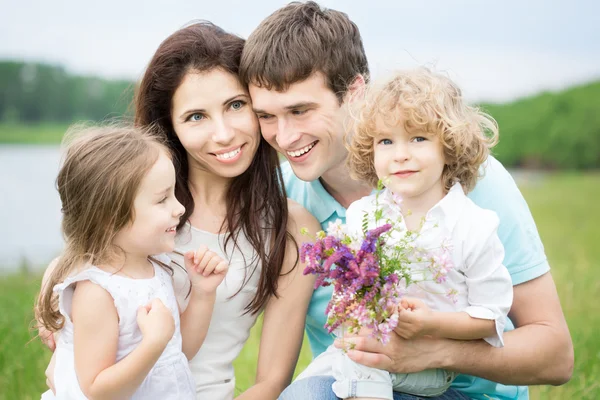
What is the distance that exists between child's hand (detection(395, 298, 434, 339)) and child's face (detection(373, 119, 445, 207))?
43cm

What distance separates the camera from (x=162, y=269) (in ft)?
10.00

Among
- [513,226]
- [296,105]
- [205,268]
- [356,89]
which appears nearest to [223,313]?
[205,268]

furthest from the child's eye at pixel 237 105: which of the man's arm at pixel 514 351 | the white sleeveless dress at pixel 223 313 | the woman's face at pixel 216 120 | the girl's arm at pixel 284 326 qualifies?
the man's arm at pixel 514 351

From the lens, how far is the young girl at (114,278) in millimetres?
2627

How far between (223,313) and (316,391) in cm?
70

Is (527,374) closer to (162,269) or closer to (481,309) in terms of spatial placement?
(481,309)

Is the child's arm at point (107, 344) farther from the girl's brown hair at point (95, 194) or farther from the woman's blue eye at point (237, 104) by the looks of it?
the woman's blue eye at point (237, 104)

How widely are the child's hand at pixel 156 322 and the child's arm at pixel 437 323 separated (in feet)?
2.76

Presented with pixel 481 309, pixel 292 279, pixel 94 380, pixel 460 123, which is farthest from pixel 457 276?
pixel 94 380

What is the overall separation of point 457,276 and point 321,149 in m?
1.07

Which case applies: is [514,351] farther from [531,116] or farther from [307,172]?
[531,116]

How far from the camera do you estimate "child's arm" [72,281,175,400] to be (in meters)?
2.57

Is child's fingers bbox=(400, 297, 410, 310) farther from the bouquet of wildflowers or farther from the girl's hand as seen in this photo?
the girl's hand

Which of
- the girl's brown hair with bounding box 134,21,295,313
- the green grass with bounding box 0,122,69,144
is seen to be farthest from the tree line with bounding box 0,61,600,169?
the girl's brown hair with bounding box 134,21,295,313
